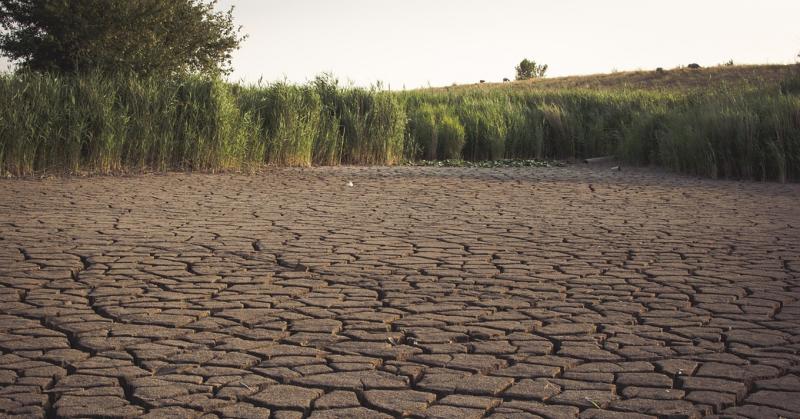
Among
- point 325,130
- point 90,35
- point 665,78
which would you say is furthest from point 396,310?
point 665,78

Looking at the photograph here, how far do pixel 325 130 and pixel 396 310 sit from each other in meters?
12.7

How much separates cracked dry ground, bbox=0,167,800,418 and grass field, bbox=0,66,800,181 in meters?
3.60

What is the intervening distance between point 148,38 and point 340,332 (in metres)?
19.0

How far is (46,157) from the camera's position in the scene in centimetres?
1498

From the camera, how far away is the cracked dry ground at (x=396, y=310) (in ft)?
14.0

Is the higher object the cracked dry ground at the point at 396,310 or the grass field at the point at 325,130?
the grass field at the point at 325,130

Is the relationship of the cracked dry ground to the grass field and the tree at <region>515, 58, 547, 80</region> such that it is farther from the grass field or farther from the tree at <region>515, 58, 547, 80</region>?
the tree at <region>515, 58, 547, 80</region>

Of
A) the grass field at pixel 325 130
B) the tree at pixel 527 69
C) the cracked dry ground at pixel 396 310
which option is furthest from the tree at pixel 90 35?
the tree at pixel 527 69


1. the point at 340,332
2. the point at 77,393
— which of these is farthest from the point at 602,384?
the point at 77,393

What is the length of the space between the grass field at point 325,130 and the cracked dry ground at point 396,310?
3604mm

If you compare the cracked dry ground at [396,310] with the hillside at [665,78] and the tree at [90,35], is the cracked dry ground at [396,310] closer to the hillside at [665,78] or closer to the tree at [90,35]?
the tree at [90,35]

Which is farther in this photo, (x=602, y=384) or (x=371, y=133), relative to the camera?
(x=371, y=133)

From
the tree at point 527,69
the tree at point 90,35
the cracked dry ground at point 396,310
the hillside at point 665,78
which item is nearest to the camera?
the cracked dry ground at point 396,310

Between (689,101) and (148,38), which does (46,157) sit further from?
(689,101)
